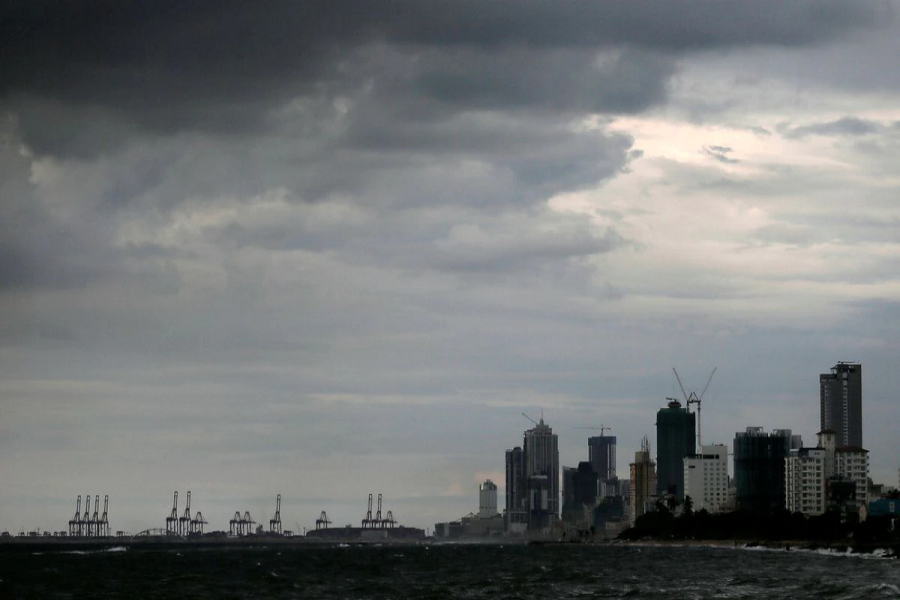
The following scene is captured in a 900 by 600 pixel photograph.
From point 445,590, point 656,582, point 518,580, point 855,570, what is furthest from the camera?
point 855,570

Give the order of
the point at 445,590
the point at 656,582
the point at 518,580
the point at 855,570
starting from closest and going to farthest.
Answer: the point at 445,590 → the point at 656,582 → the point at 518,580 → the point at 855,570

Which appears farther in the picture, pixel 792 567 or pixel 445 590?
pixel 792 567

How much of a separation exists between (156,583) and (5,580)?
27.0m

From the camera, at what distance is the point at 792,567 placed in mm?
198125

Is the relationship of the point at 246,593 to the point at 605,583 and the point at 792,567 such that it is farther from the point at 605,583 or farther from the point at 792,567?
the point at 792,567

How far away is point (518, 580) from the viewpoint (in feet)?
571

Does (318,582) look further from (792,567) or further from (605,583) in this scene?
(792,567)

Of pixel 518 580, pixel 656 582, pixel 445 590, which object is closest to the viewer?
pixel 445 590

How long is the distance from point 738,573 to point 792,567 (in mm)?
19173

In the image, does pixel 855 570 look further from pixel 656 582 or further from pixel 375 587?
pixel 375 587

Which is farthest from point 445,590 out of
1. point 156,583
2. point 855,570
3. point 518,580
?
point 855,570

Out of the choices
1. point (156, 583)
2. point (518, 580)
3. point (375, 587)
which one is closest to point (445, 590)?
point (375, 587)

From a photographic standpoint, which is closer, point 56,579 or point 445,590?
point 445,590

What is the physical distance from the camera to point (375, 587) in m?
162
